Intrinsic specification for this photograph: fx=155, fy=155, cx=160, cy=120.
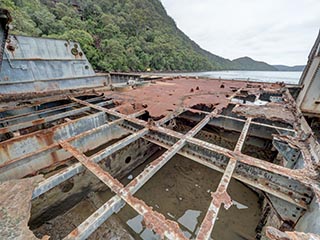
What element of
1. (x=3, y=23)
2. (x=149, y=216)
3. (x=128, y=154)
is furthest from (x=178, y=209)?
(x=3, y=23)

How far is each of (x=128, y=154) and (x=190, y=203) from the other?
201cm

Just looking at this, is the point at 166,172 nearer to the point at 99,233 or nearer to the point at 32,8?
the point at 99,233

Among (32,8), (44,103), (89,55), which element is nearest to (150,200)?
(44,103)

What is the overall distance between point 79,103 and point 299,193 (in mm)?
5047

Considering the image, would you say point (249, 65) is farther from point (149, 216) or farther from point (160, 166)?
point (149, 216)

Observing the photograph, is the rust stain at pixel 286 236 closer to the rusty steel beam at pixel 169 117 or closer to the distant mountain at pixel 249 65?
the rusty steel beam at pixel 169 117

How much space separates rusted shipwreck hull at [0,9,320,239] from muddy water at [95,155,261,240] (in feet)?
1.25

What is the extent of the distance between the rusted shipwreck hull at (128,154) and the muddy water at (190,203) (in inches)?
15.0

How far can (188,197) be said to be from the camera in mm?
3961

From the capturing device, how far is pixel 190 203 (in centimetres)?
379

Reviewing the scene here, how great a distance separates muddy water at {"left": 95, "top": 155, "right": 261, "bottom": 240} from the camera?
3211 millimetres

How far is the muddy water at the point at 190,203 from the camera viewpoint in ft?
10.5

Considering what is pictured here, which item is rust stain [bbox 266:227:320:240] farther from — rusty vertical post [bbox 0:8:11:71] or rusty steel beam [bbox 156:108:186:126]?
rusty vertical post [bbox 0:8:11:71]

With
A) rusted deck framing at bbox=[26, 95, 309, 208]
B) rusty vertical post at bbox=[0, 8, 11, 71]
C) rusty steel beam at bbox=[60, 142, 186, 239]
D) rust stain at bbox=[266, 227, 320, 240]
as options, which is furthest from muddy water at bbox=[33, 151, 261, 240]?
rusty vertical post at bbox=[0, 8, 11, 71]
